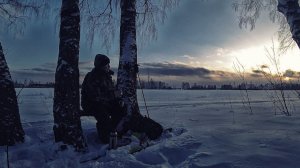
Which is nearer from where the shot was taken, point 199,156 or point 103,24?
point 199,156

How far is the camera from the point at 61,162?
165 inches

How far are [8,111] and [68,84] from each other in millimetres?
1139

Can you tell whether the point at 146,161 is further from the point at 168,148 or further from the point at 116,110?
the point at 116,110

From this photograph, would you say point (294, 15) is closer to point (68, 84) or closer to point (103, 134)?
point (103, 134)

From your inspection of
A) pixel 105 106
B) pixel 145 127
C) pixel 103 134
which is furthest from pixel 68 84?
pixel 145 127

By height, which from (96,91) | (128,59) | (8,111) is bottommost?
(8,111)

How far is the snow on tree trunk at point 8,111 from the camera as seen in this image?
5020mm

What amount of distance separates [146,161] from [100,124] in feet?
5.81

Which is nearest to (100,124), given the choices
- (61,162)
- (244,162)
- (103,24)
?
(61,162)

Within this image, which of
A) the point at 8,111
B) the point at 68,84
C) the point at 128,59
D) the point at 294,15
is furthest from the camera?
A: the point at 128,59

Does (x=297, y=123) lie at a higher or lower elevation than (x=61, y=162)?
higher

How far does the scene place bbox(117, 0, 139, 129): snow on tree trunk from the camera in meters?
6.75

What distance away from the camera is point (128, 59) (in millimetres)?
6809

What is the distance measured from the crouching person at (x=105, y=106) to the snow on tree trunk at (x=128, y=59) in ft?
2.66
